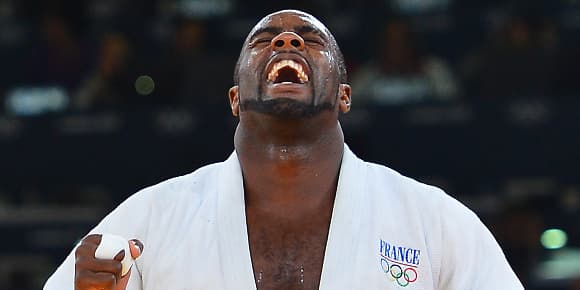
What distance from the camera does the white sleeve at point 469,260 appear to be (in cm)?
434

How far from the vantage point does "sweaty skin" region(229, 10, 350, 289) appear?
4340 mm

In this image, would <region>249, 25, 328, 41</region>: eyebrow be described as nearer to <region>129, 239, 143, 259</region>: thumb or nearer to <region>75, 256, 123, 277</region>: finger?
<region>129, 239, 143, 259</region>: thumb

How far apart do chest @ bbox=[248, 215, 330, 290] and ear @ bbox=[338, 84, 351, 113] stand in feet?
1.61

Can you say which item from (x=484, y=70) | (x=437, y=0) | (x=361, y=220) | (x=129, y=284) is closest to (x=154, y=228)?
(x=129, y=284)

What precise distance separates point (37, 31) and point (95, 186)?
6.15 ft

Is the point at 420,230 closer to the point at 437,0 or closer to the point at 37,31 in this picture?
the point at 437,0

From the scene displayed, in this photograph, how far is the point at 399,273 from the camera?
427 centimetres

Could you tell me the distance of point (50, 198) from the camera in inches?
400

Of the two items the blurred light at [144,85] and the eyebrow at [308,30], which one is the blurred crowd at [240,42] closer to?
the blurred light at [144,85]

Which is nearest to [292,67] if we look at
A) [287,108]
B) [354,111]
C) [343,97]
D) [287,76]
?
[287,76]

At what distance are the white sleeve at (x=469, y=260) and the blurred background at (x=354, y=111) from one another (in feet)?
13.1

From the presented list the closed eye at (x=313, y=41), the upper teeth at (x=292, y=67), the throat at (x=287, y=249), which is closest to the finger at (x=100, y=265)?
the throat at (x=287, y=249)

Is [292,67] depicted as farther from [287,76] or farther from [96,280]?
[96,280]

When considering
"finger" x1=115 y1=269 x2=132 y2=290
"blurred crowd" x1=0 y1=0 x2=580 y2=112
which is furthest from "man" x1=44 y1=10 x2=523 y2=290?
"blurred crowd" x1=0 y1=0 x2=580 y2=112
